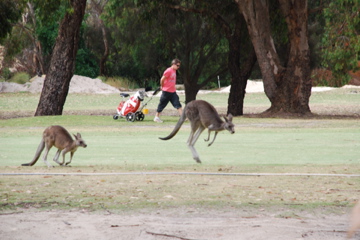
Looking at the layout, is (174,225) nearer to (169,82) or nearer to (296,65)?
(169,82)

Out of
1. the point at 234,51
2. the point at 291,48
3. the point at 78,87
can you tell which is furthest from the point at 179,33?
the point at 78,87

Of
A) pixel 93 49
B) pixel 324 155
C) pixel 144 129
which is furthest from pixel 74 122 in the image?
pixel 93 49

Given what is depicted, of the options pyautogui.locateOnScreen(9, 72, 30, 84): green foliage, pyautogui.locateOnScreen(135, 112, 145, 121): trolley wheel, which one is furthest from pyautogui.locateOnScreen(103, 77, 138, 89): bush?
pyautogui.locateOnScreen(135, 112, 145, 121): trolley wheel

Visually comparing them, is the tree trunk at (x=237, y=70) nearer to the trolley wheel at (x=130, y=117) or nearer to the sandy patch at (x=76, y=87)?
the trolley wheel at (x=130, y=117)

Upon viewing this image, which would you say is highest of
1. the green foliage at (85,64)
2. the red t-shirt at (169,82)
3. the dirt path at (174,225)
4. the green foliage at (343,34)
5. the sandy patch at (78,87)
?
the green foliage at (343,34)

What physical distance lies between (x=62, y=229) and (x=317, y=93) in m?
57.3

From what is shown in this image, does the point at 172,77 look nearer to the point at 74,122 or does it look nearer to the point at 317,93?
the point at 74,122

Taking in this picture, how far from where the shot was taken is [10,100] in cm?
5338

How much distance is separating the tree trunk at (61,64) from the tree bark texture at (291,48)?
7.33 m

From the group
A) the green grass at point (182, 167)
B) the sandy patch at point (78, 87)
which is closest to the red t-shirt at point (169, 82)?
the green grass at point (182, 167)

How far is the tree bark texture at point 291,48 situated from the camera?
32.5 metres

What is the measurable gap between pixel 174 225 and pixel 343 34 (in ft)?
93.9

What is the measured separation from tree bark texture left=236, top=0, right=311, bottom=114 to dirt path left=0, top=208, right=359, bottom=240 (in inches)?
966

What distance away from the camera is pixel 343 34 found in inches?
1368
